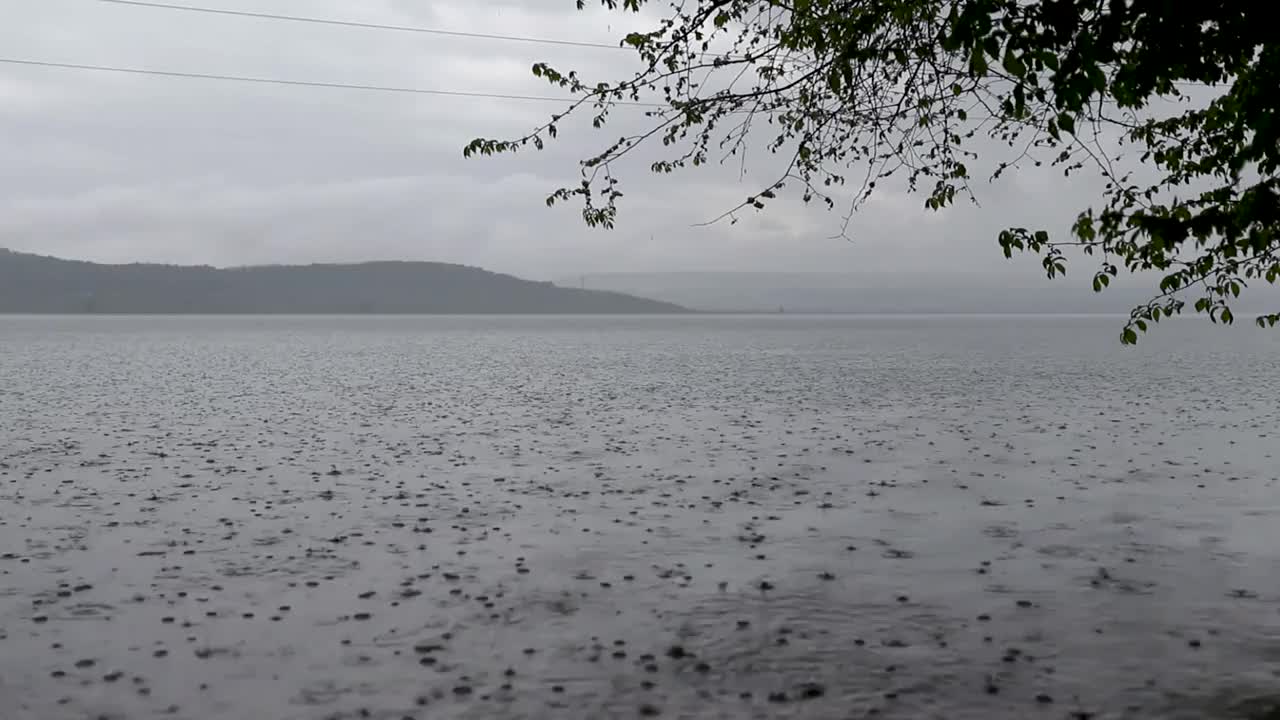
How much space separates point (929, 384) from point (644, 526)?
1708 inches

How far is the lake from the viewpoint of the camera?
422 inches

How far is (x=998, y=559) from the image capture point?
16.4m

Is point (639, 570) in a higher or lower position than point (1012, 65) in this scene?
lower

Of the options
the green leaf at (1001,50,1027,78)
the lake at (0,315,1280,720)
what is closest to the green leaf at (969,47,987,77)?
the green leaf at (1001,50,1027,78)

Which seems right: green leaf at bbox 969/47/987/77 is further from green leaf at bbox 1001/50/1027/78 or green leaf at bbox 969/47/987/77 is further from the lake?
the lake

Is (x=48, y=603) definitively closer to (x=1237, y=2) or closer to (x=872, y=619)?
(x=872, y=619)

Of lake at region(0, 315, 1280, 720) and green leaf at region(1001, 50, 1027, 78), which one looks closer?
green leaf at region(1001, 50, 1027, 78)

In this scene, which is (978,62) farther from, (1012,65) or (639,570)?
(639,570)

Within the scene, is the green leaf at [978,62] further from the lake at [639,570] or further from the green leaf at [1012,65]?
the lake at [639,570]

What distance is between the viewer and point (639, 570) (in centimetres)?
1574

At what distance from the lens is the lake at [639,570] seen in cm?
1072

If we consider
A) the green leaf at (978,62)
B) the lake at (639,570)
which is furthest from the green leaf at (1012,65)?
the lake at (639,570)

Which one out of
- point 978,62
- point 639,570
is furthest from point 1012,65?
point 639,570

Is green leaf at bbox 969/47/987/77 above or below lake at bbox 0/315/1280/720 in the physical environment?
above
